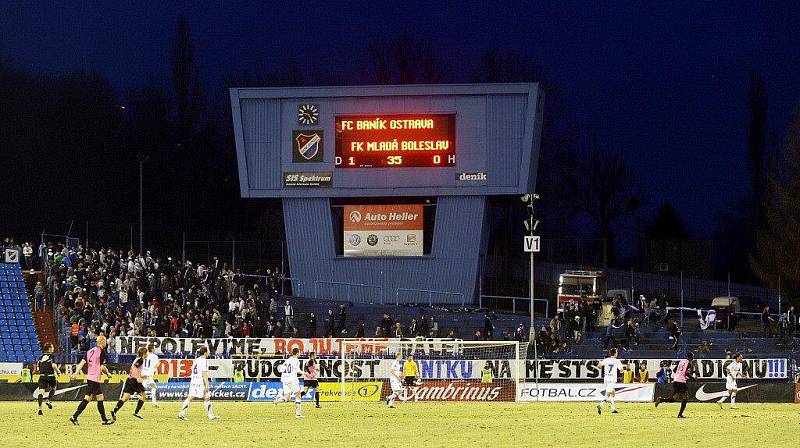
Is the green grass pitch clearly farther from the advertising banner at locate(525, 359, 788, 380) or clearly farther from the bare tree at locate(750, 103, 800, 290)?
the bare tree at locate(750, 103, 800, 290)

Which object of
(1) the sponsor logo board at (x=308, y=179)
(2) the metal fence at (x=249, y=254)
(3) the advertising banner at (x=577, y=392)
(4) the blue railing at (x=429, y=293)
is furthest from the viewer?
Answer: (2) the metal fence at (x=249, y=254)

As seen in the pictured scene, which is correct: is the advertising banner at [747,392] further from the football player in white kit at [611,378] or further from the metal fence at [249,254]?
the metal fence at [249,254]

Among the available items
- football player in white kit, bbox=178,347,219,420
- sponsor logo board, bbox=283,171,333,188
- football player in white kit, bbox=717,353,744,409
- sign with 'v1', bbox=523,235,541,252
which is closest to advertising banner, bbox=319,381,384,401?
football player in white kit, bbox=178,347,219,420

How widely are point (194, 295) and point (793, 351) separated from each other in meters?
26.6

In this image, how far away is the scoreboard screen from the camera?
200 ft

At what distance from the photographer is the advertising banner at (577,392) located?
4466cm

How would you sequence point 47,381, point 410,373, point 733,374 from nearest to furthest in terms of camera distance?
point 47,381 → point 410,373 → point 733,374

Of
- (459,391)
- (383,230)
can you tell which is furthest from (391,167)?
(459,391)

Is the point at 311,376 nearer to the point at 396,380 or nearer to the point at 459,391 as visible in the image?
the point at 396,380

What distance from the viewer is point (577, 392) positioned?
148ft

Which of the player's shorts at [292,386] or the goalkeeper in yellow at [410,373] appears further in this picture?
the goalkeeper in yellow at [410,373]

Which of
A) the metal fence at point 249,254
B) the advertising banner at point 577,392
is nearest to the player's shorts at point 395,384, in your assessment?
the advertising banner at point 577,392

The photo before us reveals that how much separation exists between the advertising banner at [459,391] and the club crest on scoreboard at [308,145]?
1965cm

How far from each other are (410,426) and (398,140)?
29.6 metres
